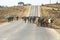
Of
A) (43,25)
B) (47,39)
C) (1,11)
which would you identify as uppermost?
(47,39)

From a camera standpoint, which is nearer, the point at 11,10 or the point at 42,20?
the point at 42,20

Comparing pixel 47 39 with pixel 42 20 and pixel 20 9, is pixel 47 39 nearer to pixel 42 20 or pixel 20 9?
pixel 42 20

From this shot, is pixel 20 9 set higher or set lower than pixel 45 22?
lower

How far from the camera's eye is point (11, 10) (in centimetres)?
12262

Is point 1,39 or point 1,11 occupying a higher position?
point 1,39

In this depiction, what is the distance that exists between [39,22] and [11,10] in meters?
81.7

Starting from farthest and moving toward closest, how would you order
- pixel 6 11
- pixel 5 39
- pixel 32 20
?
pixel 6 11 → pixel 32 20 → pixel 5 39

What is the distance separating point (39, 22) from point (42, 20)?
1073 mm

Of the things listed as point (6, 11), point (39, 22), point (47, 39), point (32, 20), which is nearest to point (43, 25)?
point (39, 22)

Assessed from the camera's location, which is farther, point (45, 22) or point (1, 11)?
point (1, 11)

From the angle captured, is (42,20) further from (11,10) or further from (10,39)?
(11,10)

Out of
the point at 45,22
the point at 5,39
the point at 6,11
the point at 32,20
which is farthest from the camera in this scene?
the point at 6,11

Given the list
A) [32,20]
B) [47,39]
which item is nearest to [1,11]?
[32,20]

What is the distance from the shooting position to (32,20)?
57.2m
